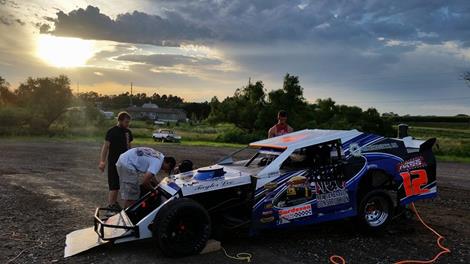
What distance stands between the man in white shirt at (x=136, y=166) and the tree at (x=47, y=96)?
4221cm

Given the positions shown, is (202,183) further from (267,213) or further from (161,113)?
(161,113)

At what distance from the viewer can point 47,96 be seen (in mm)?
46531

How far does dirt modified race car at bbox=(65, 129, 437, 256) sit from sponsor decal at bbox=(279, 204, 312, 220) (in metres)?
0.02

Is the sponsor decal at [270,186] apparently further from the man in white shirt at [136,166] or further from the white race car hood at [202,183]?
the man in white shirt at [136,166]

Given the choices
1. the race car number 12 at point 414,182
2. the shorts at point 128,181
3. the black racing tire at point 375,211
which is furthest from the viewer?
the race car number 12 at point 414,182

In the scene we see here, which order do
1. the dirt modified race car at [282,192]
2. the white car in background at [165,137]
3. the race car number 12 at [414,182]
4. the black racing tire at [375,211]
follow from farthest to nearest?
the white car in background at [165,137], the race car number 12 at [414,182], the black racing tire at [375,211], the dirt modified race car at [282,192]

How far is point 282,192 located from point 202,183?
1208 millimetres

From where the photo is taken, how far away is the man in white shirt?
6.67 m

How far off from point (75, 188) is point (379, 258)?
27.0 feet

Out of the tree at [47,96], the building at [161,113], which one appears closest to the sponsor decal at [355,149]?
the tree at [47,96]

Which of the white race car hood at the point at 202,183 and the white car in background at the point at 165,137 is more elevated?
the white race car hood at the point at 202,183

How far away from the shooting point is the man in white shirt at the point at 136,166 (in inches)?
263

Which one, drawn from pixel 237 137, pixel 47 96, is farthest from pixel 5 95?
pixel 237 137

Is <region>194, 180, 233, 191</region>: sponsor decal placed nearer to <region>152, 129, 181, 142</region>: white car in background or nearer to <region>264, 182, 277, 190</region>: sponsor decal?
<region>264, 182, 277, 190</region>: sponsor decal
